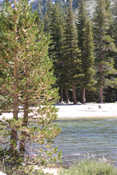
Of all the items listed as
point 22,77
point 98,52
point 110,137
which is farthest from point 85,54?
point 22,77

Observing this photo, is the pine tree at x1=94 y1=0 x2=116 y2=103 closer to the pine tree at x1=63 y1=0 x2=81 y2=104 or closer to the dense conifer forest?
the dense conifer forest

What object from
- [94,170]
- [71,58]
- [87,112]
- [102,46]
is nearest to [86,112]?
[87,112]

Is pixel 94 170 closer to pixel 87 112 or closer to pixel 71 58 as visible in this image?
pixel 87 112

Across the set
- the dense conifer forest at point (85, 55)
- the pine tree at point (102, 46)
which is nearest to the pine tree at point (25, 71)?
the dense conifer forest at point (85, 55)

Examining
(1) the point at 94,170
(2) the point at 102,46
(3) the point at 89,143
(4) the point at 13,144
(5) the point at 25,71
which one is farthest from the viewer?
(2) the point at 102,46

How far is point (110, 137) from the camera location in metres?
23.8

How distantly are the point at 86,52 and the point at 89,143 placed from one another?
109ft

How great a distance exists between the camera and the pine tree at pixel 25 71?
488 inches

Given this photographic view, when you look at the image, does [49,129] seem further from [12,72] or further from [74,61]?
[74,61]

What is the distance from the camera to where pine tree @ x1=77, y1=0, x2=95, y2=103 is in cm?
5159

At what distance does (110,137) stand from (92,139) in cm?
144

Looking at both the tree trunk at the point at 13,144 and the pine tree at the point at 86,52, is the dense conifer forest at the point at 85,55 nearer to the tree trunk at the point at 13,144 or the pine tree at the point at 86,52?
the pine tree at the point at 86,52

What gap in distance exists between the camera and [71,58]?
5259cm

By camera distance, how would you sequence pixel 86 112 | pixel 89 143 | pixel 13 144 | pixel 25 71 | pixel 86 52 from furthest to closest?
pixel 86 52
pixel 86 112
pixel 89 143
pixel 25 71
pixel 13 144
